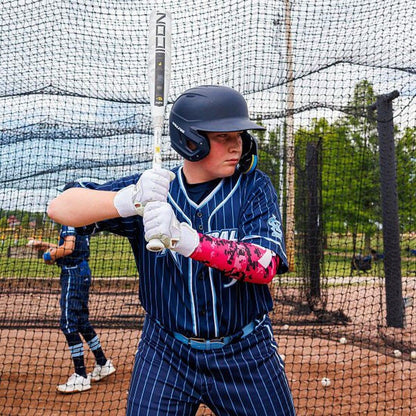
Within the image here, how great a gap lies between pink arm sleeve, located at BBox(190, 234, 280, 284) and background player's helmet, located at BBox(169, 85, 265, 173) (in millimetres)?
371

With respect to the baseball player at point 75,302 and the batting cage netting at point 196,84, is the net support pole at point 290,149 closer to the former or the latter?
the batting cage netting at point 196,84

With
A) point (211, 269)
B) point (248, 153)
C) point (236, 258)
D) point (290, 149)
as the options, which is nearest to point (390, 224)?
point (290, 149)

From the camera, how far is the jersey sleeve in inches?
71.5

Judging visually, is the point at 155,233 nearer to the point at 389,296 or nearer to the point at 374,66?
the point at 374,66

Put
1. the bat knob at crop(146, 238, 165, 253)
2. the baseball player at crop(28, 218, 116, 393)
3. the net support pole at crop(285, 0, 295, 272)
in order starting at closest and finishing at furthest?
the bat knob at crop(146, 238, 165, 253) < the baseball player at crop(28, 218, 116, 393) < the net support pole at crop(285, 0, 295, 272)

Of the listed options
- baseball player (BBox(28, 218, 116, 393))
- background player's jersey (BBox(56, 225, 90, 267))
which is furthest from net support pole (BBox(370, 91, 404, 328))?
background player's jersey (BBox(56, 225, 90, 267))

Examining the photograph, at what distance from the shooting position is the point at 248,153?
77.7 inches

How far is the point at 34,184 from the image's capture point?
6.24m

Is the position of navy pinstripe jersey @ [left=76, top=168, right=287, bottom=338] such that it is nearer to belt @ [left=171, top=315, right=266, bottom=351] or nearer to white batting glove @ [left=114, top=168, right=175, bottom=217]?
belt @ [left=171, top=315, right=266, bottom=351]

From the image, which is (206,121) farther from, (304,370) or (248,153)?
(304,370)

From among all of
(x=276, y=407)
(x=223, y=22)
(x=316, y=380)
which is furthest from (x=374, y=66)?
(x=276, y=407)

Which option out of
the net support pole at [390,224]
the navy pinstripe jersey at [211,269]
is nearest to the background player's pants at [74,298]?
the navy pinstripe jersey at [211,269]

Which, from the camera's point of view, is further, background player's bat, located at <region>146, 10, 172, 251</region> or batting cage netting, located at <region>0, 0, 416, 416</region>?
batting cage netting, located at <region>0, 0, 416, 416</region>

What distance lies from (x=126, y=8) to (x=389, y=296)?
4360 mm
